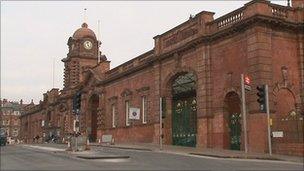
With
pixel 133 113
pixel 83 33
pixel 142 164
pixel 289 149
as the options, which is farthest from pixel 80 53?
pixel 142 164

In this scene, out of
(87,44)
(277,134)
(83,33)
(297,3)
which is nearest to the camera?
(277,134)

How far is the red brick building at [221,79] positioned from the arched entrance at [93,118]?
11872mm

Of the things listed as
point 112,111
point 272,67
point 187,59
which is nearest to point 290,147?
point 272,67

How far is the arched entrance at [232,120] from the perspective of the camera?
32.9 meters

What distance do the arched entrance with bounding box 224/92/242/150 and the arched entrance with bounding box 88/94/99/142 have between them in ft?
97.2

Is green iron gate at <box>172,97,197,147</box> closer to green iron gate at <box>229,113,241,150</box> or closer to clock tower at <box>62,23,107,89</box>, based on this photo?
green iron gate at <box>229,113,241,150</box>

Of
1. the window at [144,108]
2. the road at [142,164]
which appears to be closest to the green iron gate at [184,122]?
the window at [144,108]

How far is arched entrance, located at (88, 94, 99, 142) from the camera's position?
61.3 metres

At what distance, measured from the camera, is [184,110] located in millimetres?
40156

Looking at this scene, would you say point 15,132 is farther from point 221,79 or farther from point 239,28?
point 239,28

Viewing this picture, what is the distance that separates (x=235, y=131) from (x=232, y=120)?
0.86m

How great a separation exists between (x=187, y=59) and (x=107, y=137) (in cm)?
1255

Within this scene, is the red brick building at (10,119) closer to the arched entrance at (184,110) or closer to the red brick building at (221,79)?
the red brick building at (221,79)

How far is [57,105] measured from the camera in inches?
3169
